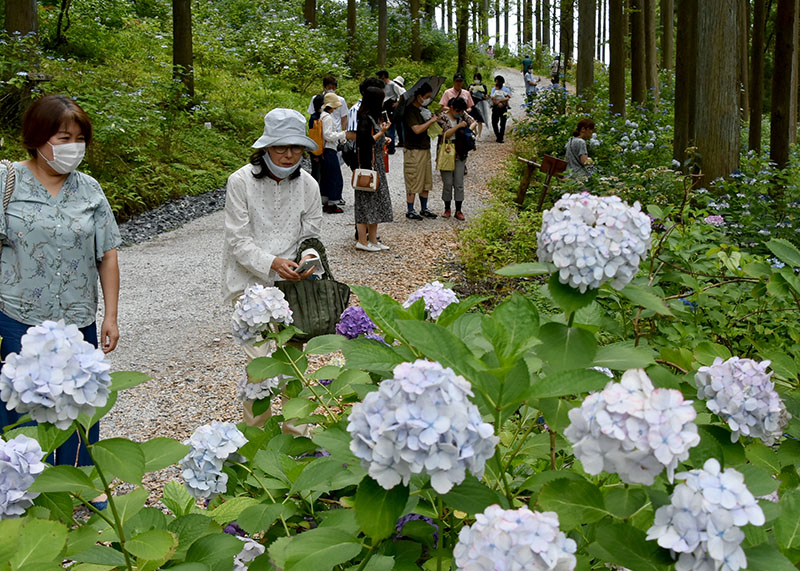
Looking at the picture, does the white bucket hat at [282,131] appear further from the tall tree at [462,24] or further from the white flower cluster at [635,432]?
the tall tree at [462,24]

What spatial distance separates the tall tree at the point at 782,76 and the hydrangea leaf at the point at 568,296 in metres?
7.42

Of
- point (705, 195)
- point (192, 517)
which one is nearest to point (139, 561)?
point (192, 517)

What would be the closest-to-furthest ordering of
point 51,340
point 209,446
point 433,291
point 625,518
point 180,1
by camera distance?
point 625,518
point 51,340
point 209,446
point 433,291
point 180,1

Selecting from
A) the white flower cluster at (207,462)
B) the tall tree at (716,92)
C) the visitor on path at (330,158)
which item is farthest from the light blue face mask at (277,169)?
the visitor on path at (330,158)

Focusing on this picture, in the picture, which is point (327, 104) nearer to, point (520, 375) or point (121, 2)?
point (520, 375)

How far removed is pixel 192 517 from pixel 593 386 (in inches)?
35.2

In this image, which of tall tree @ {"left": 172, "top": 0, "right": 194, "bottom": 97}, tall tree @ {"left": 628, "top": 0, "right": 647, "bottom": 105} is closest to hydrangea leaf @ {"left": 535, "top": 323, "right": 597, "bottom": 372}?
tall tree @ {"left": 172, "top": 0, "right": 194, "bottom": 97}

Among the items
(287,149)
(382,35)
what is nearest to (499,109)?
(382,35)

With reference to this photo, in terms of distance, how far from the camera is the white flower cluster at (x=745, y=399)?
1.29 m

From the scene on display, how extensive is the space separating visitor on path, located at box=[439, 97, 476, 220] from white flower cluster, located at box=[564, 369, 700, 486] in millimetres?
9751

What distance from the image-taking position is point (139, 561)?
4.66 ft

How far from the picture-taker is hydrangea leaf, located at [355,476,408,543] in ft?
3.33

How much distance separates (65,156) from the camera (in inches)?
129

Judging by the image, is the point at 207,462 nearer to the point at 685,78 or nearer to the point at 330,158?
the point at 330,158
